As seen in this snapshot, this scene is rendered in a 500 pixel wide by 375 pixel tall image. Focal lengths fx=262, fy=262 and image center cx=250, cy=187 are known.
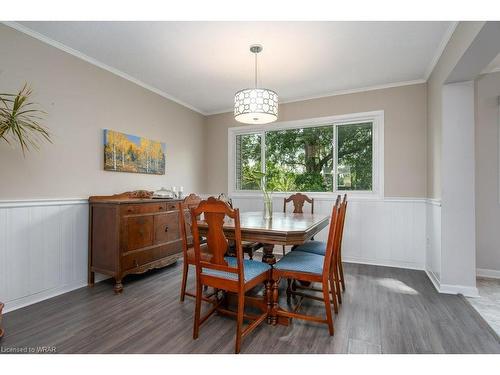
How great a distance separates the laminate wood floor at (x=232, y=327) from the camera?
1714 mm

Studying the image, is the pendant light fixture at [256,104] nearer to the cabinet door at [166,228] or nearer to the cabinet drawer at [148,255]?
the cabinet door at [166,228]

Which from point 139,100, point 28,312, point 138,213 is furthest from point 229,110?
point 28,312

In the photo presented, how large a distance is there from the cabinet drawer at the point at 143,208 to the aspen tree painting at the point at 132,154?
0.68 meters

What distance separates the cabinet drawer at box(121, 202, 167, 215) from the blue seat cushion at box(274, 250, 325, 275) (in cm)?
168

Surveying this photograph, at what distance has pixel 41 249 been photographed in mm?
2500

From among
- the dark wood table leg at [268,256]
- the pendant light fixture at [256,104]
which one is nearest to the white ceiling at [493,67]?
the pendant light fixture at [256,104]

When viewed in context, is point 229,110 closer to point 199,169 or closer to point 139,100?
point 199,169

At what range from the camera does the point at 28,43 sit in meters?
2.43

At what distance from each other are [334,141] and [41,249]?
3876 mm

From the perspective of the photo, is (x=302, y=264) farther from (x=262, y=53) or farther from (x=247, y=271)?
(x=262, y=53)

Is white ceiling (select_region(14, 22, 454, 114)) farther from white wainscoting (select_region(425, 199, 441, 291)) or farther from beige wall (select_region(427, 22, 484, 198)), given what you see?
white wainscoting (select_region(425, 199, 441, 291))

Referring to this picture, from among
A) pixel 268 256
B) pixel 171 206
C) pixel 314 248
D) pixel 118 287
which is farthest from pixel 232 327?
pixel 171 206

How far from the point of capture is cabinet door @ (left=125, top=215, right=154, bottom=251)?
2779mm

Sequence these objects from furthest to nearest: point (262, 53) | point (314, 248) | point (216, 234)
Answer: point (262, 53)
point (314, 248)
point (216, 234)
